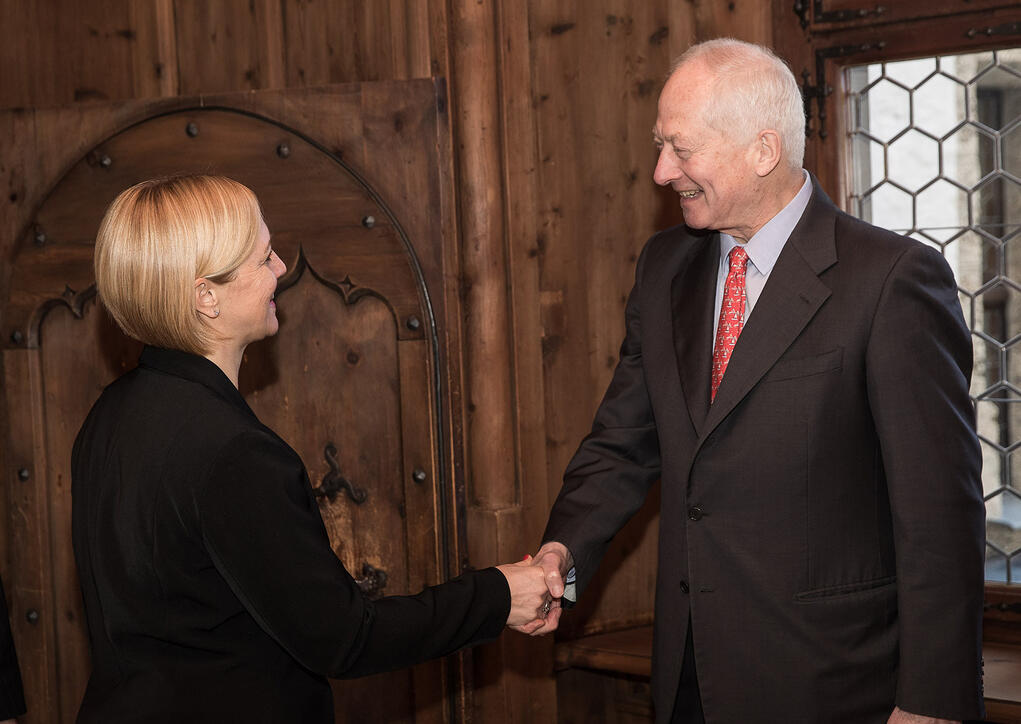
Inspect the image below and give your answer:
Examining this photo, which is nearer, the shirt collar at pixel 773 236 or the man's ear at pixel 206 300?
the man's ear at pixel 206 300

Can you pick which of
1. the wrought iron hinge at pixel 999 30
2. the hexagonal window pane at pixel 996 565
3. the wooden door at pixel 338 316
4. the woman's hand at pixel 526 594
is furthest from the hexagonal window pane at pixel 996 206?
the woman's hand at pixel 526 594

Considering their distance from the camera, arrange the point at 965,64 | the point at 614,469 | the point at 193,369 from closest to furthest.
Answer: the point at 193,369, the point at 614,469, the point at 965,64

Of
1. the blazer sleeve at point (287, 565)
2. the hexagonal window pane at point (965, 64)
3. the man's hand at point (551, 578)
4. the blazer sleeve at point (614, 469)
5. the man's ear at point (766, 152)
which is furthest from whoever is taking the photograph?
the hexagonal window pane at point (965, 64)

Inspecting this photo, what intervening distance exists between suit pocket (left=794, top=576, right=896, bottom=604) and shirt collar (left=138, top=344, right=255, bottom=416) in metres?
0.96

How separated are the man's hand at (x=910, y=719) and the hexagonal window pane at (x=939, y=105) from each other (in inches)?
64.9

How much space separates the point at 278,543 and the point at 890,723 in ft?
3.38

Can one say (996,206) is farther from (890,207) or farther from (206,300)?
(206,300)

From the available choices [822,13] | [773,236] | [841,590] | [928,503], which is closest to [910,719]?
[841,590]

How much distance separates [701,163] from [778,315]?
32 centimetres

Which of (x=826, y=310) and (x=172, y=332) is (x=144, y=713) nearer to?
(x=172, y=332)

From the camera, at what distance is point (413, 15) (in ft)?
9.52

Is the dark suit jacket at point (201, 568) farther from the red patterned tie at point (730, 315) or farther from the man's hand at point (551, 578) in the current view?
the red patterned tie at point (730, 315)

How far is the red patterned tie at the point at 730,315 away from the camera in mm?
1964

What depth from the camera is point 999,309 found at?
2.82 meters
